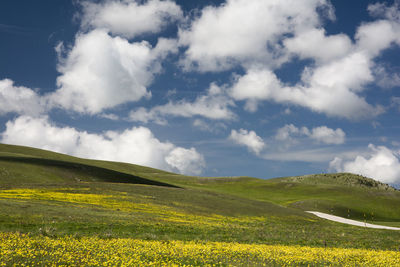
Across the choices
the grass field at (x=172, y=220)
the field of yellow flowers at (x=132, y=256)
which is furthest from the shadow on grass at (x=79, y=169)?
the field of yellow flowers at (x=132, y=256)

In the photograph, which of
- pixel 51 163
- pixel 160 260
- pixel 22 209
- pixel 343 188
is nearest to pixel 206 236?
pixel 160 260

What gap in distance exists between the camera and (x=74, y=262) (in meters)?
15.2

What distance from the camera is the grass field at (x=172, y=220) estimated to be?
1983 centimetres

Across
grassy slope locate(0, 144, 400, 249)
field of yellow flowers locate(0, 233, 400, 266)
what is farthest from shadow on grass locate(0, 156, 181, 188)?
field of yellow flowers locate(0, 233, 400, 266)

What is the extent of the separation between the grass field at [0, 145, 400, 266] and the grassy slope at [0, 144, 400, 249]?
15 centimetres

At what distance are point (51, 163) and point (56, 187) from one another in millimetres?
36095

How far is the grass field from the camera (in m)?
19.8

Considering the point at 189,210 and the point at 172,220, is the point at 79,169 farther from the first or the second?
the point at 172,220

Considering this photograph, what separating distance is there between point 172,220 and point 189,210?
48.4 ft

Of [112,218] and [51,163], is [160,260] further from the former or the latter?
Answer: [51,163]

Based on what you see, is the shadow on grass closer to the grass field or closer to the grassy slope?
the grassy slope

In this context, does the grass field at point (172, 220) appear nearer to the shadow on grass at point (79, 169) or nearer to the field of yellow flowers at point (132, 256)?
the field of yellow flowers at point (132, 256)

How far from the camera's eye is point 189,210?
55.6 metres

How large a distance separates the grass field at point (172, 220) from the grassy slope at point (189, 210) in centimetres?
15
